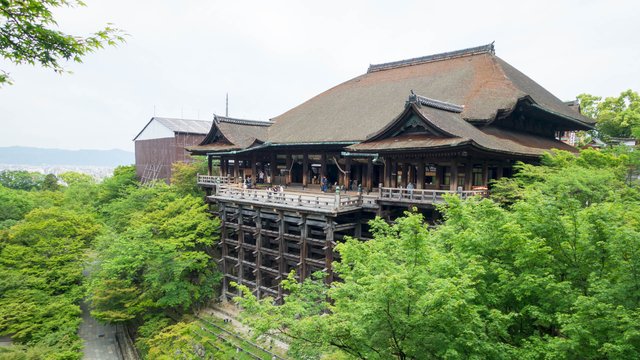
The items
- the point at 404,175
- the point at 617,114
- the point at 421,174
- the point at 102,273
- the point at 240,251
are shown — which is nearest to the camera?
the point at 421,174

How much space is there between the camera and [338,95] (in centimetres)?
3162

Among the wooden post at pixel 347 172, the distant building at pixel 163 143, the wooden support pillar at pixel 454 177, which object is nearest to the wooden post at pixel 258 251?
the wooden post at pixel 347 172

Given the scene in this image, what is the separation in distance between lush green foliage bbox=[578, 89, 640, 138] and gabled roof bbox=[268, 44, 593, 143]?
50.8 ft

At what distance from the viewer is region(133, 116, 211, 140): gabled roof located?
137 ft

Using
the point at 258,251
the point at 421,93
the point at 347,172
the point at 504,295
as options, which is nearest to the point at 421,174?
the point at 347,172

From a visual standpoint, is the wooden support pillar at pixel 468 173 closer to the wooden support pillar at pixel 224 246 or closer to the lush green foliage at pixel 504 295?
the lush green foliage at pixel 504 295

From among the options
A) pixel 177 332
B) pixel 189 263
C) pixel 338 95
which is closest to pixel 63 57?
pixel 177 332

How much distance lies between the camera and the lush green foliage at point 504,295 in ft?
24.8

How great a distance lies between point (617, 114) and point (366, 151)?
3418 cm

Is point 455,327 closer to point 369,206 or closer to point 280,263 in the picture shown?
point 369,206

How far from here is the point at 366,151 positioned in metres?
19.5

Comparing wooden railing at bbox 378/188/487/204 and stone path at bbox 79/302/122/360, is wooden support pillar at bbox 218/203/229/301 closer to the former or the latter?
stone path at bbox 79/302/122/360

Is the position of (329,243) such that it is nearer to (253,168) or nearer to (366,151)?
(366,151)

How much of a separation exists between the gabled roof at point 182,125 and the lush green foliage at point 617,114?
4319 cm
